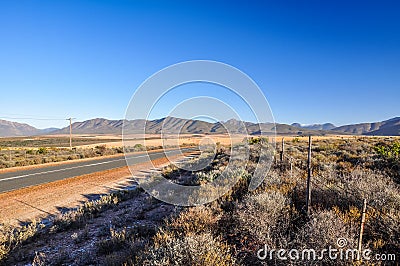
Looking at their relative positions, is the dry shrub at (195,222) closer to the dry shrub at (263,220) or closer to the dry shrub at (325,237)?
the dry shrub at (263,220)

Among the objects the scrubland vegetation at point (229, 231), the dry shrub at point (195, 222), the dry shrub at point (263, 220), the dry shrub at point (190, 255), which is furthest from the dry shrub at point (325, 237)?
the dry shrub at point (195, 222)

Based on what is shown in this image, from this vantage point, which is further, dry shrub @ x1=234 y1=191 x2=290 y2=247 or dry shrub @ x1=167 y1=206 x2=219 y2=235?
dry shrub @ x1=167 y1=206 x2=219 y2=235

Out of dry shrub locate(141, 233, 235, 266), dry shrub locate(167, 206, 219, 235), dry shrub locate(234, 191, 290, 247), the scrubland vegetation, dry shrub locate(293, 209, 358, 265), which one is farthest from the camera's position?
dry shrub locate(167, 206, 219, 235)

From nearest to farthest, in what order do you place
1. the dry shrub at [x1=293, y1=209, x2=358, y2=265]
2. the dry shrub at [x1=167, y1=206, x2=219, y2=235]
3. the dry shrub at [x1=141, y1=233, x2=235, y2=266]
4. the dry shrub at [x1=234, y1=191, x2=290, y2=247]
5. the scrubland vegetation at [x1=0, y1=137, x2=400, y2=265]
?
the dry shrub at [x1=141, y1=233, x2=235, y2=266] → the dry shrub at [x1=293, y1=209, x2=358, y2=265] → the scrubland vegetation at [x1=0, y1=137, x2=400, y2=265] → the dry shrub at [x1=234, y1=191, x2=290, y2=247] → the dry shrub at [x1=167, y1=206, x2=219, y2=235]

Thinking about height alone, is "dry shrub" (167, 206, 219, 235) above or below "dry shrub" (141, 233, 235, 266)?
below

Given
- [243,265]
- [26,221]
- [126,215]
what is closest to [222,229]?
[243,265]

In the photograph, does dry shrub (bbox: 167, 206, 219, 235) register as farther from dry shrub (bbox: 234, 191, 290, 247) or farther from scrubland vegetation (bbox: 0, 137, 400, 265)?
dry shrub (bbox: 234, 191, 290, 247)

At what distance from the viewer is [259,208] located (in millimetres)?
4980

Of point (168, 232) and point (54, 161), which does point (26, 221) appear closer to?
point (168, 232)

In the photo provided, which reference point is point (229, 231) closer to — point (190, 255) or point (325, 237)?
point (190, 255)

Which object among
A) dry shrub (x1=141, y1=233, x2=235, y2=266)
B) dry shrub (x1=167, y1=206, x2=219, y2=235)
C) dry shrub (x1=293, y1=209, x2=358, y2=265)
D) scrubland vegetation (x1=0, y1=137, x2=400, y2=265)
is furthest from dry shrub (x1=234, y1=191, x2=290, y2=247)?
dry shrub (x1=141, y1=233, x2=235, y2=266)

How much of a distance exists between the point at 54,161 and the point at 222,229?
80.6 ft

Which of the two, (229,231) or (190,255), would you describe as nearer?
(190,255)

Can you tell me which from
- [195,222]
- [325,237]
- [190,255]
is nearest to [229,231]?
[195,222]
